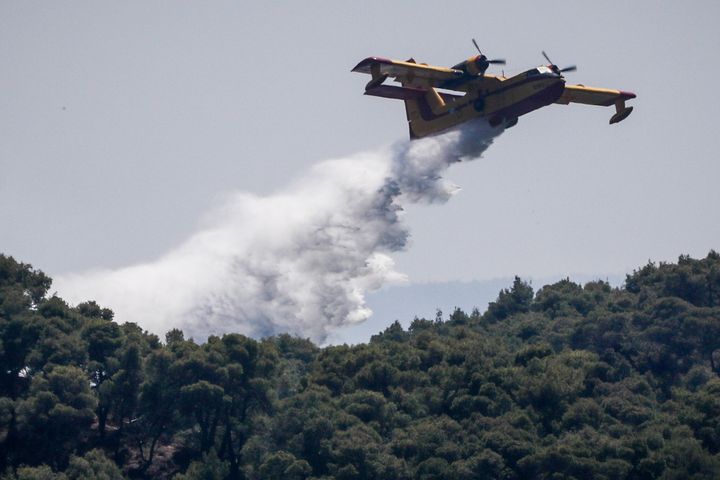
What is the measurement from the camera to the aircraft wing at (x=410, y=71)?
6259 cm

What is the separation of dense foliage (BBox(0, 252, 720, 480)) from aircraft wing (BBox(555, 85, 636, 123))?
13820 millimetres

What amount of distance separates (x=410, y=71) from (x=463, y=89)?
2684 millimetres

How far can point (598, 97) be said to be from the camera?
72562mm

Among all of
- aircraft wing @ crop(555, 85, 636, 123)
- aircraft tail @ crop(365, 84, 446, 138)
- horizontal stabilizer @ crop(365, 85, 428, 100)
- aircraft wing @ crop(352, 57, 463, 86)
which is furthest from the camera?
aircraft wing @ crop(555, 85, 636, 123)

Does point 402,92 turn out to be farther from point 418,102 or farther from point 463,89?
point 463,89

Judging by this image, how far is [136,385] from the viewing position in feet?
230

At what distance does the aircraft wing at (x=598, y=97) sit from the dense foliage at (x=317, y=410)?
45.3ft

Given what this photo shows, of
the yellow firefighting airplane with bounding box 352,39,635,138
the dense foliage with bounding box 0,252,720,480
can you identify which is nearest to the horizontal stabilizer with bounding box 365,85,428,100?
the yellow firefighting airplane with bounding box 352,39,635,138

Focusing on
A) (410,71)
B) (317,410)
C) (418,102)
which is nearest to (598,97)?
(418,102)

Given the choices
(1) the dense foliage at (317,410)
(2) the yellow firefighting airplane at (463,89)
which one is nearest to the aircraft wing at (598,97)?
(2) the yellow firefighting airplane at (463,89)

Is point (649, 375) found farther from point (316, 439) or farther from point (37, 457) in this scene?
point (37, 457)

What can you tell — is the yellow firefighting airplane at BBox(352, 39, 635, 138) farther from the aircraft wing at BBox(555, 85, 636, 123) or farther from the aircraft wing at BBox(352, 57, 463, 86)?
the aircraft wing at BBox(555, 85, 636, 123)

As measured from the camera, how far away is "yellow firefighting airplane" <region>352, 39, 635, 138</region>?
206 ft

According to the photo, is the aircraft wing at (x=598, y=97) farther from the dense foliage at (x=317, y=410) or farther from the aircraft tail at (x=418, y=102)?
the dense foliage at (x=317, y=410)
